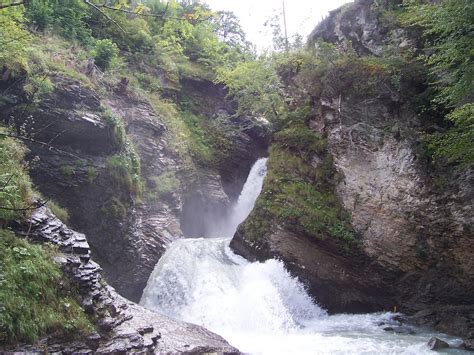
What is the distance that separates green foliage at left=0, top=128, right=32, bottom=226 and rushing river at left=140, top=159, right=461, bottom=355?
18.9ft

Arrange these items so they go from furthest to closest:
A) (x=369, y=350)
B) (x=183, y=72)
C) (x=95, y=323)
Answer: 1. (x=183, y=72)
2. (x=369, y=350)
3. (x=95, y=323)

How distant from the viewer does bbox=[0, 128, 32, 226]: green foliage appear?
24.4 feet

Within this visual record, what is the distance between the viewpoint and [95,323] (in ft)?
24.7

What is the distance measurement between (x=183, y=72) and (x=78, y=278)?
1946 centimetres

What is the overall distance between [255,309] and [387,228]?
5.06 meters

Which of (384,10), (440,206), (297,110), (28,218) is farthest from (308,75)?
(28,218)

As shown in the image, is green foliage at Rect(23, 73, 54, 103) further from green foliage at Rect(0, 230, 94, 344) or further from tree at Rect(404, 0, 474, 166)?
tree at Rect(404, 0, 474, 166)

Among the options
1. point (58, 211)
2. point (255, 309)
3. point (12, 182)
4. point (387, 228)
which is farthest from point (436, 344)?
point (58, 211)

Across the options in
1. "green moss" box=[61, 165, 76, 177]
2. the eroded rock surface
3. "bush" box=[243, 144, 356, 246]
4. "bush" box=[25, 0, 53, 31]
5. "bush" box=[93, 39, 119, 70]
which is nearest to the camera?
the eroded rock surface

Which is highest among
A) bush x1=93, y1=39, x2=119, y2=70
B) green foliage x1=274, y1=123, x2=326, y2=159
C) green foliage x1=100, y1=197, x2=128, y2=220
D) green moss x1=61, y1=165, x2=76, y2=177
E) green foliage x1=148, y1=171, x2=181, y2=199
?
bush x1=93, y1=39, x2=119, y2=70

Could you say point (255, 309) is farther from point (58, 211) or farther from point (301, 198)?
point (58, 211)

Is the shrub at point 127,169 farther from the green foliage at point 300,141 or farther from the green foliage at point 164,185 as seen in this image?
the green foliage at point 300,141

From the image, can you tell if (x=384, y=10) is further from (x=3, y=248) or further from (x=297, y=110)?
(x=3, y=248)

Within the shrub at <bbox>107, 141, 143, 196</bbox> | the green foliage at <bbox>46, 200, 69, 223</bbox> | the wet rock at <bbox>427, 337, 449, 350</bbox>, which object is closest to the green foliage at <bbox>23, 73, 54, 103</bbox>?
the shrub at <bbox>107, 141, 143, 196</bbox>
